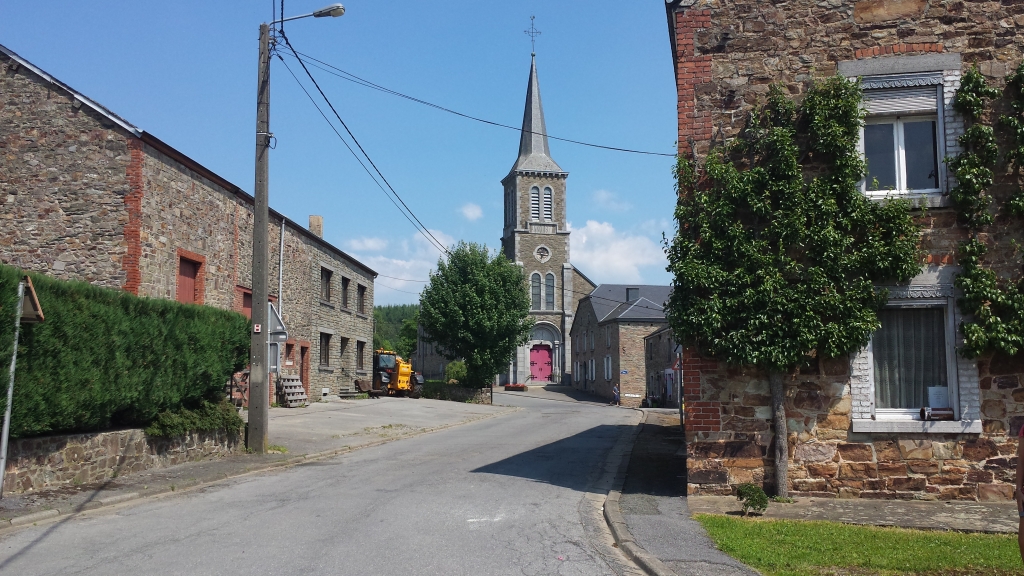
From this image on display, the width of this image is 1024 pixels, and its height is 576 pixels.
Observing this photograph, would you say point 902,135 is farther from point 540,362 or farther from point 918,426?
point 540,362

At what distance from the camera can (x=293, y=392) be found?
2683cm

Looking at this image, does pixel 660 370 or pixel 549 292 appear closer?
pixel 660 370

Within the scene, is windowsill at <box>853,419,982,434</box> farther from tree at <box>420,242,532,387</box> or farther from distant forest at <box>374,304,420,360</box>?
distant forest at <box>374,304,420,360</box>

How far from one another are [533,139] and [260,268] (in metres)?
63.1

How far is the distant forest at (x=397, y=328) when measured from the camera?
103m

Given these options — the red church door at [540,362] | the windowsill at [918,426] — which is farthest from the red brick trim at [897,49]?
the red church door at [540,362]

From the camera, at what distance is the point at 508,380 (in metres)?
68.8

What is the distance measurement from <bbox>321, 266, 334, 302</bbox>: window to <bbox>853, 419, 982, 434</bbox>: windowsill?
24.3 meters

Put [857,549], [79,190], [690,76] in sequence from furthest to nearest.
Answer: [79,190]
[690,76]
[857,549]

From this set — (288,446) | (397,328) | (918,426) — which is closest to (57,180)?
(288,446)

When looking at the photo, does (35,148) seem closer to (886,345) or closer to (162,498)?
(162,498)

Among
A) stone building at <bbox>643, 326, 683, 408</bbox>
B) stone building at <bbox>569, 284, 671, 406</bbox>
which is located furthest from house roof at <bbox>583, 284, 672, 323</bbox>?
stone building at <bbox>643, 326, 683, 408</bbox>

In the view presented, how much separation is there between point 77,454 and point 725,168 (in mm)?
9238

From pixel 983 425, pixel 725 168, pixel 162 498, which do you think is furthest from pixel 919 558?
pixel 162 498
